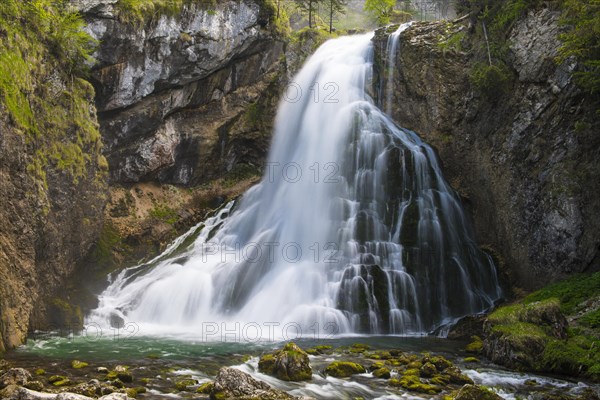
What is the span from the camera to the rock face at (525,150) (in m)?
17.8

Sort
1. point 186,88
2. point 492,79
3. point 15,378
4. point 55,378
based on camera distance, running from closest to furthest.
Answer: point 15,378 < point 55,378 < point 492,79 < point 186,88

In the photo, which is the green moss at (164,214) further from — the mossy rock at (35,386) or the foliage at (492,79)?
the foliage at (492,79)

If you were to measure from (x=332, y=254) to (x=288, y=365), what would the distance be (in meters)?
9.35

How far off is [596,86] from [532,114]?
382cm

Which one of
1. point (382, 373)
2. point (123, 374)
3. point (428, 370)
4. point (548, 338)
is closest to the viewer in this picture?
point (123, 374)

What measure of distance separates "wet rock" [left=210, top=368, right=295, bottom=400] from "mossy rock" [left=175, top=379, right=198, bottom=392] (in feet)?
2.59

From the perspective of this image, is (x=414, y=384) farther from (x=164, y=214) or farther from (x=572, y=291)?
(x=164, y=214)

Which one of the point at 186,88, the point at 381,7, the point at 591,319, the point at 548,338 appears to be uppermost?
the point at 381,7

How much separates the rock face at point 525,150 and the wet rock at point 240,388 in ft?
43.4

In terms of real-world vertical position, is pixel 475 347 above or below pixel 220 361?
above

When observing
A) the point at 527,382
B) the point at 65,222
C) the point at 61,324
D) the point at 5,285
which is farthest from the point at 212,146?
the point at 527,382

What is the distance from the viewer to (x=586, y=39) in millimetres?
15805

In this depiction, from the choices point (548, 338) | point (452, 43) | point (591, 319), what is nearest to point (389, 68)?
point (452, 43)

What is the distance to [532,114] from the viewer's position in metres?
20.1
